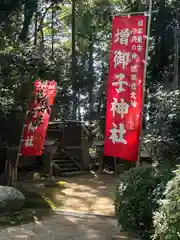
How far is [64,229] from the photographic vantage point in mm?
5105

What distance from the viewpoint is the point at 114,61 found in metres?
5.86

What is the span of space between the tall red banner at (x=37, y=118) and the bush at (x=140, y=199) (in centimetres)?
441

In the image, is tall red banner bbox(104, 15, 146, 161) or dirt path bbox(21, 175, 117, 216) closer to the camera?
tall red banner bbox(104, 15, 146, 161)

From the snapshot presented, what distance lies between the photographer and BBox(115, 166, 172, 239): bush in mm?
3914

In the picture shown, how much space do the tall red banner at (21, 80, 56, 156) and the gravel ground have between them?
2.95 m

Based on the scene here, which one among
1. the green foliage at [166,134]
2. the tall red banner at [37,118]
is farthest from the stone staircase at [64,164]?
the green foliage at [166,134]

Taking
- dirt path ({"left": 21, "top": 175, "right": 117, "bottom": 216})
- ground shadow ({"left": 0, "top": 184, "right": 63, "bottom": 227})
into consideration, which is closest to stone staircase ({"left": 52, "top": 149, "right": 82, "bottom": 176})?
dirt path ({"left": 21, "top": 175, "right": 117, "bottom": 216})

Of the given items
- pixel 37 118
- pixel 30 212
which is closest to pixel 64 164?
pixel 37 118

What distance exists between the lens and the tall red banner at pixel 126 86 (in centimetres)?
565

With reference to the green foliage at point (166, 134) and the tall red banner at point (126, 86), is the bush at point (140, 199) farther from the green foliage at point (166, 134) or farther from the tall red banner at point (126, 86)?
the tall red banner at point (126, 86)

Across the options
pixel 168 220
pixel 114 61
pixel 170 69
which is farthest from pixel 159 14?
pixel 168 220

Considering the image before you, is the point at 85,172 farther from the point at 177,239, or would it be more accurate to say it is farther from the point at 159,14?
the point at 177,239

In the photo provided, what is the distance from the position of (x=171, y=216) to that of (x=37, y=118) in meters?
5.88

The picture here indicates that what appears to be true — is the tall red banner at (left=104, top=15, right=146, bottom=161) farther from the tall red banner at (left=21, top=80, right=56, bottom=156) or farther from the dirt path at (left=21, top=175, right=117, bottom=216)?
the tall red banner at (left=21, top=80, right=56, bottom=156)
